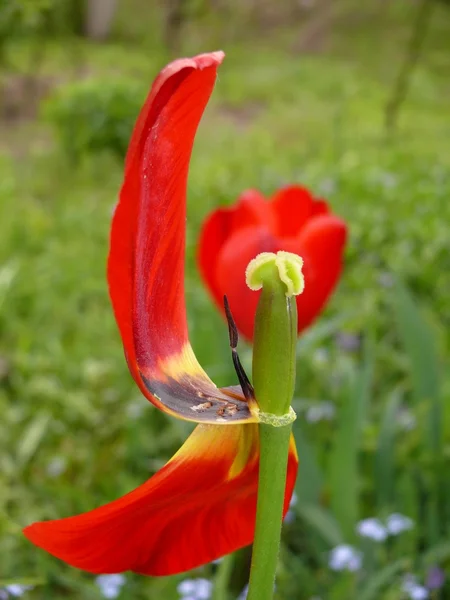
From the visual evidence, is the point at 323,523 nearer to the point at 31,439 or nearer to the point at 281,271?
the point at 31,439

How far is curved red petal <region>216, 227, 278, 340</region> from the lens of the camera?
0.71 meters

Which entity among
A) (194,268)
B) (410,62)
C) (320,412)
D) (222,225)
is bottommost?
(320,412)

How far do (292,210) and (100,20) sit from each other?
5.17m

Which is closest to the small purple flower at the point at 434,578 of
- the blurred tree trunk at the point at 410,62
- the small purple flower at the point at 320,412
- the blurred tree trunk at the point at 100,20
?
the small purple flower at the point at 320,412

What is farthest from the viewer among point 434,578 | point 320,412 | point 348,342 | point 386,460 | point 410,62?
point 410,62

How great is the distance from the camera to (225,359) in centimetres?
99

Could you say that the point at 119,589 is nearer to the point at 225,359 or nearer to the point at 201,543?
the point at 225,359

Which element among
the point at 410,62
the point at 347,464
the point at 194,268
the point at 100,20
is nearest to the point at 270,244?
the point at 347,464

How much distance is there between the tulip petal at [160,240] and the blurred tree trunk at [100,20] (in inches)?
222

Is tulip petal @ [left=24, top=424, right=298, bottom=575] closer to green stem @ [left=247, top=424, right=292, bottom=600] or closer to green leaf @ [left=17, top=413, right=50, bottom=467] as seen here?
green stem @ [left=247, top=424, right=292, bottom=600]

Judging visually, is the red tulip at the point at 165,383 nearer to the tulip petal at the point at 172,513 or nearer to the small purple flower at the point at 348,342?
the tulip petal at the point at 172,513

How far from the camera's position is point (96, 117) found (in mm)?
3035

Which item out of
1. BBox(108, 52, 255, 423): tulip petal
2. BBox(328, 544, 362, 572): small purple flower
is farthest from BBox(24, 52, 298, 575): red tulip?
BBox(328, 544, 362, 572): small purple flower

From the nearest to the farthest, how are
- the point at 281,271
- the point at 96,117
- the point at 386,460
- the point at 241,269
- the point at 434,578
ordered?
the point at 281,271 → the point at 241,269 → the point at 434,578 → the point at 386,460 → the point at 96,117
